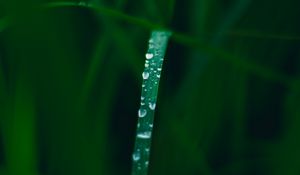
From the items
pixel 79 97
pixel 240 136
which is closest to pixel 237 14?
pixel 240 136

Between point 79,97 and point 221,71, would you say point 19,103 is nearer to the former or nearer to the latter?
point 79,97

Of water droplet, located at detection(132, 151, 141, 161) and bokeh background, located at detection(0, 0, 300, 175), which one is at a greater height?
bokeh background, located at detection(0, 0, 300, 175)

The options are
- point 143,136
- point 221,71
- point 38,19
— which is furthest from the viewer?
point 221,71

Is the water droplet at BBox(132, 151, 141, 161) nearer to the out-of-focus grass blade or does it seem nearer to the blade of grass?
the blade of grass

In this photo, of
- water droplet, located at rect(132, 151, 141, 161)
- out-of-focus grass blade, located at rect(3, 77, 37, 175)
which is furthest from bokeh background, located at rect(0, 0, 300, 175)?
water droplet, located at rect(132, 151, 141, 161)

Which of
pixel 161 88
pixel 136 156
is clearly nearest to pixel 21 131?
pixel 136 156

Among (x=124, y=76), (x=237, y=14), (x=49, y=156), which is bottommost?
(x=49, y=156)

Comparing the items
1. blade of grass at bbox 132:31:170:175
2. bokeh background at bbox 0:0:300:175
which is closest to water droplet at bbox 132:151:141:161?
blade of grass at bbox 132:31:170:175

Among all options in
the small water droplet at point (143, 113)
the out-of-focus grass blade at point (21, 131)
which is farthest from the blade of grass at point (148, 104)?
the out-of-focus grass blade at point (21, 131)


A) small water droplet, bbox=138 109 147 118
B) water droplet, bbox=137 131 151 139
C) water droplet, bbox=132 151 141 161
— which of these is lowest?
water droplet, bbox=132 151 141 161
